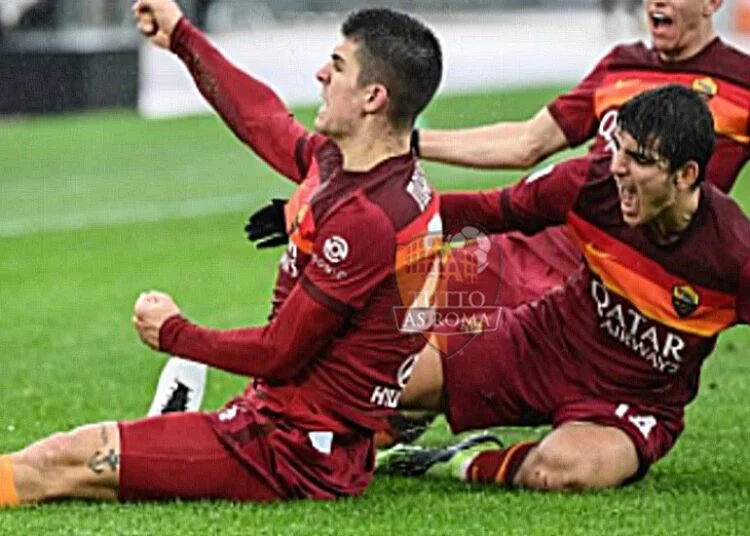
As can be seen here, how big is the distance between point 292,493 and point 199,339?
0.55 meters

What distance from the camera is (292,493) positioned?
20.6 ft

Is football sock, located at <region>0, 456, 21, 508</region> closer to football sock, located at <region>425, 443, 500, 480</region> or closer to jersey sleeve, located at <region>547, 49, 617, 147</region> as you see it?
football sock, located at <region>425, 443, 500, 480</region>

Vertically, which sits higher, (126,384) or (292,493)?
(292,493)

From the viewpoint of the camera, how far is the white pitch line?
14711mm

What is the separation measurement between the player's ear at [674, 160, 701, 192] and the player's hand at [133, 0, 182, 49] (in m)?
1.61

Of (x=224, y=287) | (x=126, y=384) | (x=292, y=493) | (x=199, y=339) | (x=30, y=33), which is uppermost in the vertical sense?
(x=199, y=339)

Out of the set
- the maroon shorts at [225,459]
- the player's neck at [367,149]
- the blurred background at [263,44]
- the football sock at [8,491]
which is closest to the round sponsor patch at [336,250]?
the player's neck at [367,149]

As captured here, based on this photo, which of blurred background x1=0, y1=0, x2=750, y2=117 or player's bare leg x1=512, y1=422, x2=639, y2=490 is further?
blurred background x1=0, y1=0, x2=750, y2=117

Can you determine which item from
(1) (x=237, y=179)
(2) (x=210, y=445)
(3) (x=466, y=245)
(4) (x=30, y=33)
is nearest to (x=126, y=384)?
(3) (x=466, y=245)

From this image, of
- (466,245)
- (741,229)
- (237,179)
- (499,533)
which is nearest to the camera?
(499,533)

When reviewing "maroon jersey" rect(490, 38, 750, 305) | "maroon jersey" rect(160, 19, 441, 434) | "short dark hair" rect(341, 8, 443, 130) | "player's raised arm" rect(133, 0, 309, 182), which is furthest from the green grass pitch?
"short dark hair" rect(341, 8, 443, 130)

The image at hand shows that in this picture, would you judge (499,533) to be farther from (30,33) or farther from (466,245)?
(30,33)

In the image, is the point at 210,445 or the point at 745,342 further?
the point at 745,342

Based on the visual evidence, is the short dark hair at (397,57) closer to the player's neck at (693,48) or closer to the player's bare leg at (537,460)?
the player's bare leg at (537,460)
